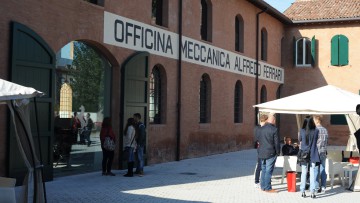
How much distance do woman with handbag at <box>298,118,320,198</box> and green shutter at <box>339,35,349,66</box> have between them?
57.6 feet

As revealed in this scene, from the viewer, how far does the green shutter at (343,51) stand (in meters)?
27.0

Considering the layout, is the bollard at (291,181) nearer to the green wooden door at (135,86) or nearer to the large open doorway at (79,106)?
the green wooden door at (135,86)

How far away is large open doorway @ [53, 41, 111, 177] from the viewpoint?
507 inches

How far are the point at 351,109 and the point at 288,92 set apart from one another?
1732cm

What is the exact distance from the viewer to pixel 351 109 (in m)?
11.4

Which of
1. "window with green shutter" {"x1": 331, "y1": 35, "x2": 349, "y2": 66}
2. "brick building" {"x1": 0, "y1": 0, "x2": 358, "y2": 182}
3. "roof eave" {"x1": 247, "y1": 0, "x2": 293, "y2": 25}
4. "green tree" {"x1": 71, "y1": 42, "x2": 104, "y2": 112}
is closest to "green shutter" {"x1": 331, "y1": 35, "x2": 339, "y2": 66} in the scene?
"window with green shutter" {"x1": 331, "y1": 35, "x2": 349, "y2": 66}

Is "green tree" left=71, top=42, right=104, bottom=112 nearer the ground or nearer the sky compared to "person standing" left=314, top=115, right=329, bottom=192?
nearer the sky

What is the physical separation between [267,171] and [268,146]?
0.55 metres

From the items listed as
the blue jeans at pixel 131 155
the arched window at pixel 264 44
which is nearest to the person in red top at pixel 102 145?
the blue jeans at pixel 131 155

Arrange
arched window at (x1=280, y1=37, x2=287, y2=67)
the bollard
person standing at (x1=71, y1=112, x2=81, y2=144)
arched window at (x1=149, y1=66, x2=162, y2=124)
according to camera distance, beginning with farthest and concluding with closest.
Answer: arched window at (x1=280, y1=37, x2=287, y2=67)
arched window at (x1=149, y1=66, x2=162, y2=124)
person standing at (x1=71, y1=112, x2=81, y2=144)
the bollard

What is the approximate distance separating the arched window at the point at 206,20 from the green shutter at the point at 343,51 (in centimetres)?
1017

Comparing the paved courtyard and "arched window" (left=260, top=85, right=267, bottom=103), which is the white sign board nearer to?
"arched window" (left=260, top=85, right=267, bottom=103)

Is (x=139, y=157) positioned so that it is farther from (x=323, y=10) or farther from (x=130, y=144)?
(x=323, y=10)

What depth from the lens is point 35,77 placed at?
37.3 ft
